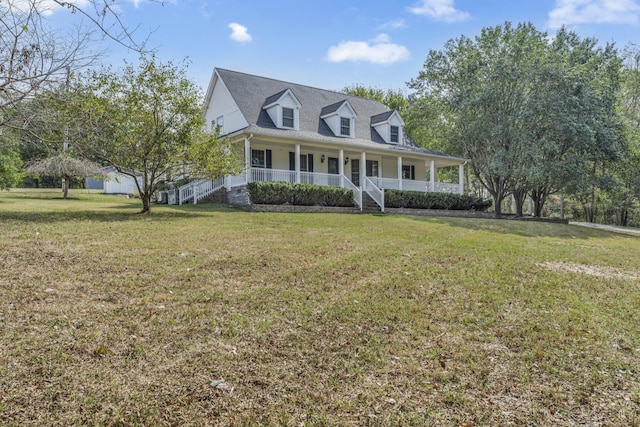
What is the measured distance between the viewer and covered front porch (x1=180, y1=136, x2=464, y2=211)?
18.0 m

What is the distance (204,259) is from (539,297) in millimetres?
5157

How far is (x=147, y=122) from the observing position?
11.6 meters

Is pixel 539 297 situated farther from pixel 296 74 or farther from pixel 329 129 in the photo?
pixel 296 74

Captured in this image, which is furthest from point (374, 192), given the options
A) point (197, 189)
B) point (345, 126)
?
point (197, 189)

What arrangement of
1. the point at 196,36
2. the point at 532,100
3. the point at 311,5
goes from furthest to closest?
the point at 532,100 → the point at 311,5 → the point at 196,36

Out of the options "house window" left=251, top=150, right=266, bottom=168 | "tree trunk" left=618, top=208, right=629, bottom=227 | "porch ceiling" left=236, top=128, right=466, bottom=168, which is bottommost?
"tree trunk" left=618, top=208, right=629, bottom=227

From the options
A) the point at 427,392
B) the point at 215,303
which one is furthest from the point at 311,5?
the point at 427,392

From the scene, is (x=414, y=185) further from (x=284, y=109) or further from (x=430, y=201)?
(x=284, y=109)

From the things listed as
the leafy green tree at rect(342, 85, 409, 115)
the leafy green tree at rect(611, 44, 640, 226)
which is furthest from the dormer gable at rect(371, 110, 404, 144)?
the leafy green tree at rect(342, 85, 409, 115)

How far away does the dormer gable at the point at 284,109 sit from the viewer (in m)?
19.3

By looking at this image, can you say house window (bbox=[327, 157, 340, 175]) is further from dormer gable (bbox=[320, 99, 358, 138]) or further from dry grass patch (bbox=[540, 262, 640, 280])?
dry grass patch (bbox=[540, 262, 640, 280])

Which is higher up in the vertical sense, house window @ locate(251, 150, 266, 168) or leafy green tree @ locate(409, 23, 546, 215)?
leafy green tree @ locate(409, 23, 546, 215)

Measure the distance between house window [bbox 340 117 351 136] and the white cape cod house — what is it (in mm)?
53

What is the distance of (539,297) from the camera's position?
224 inches
